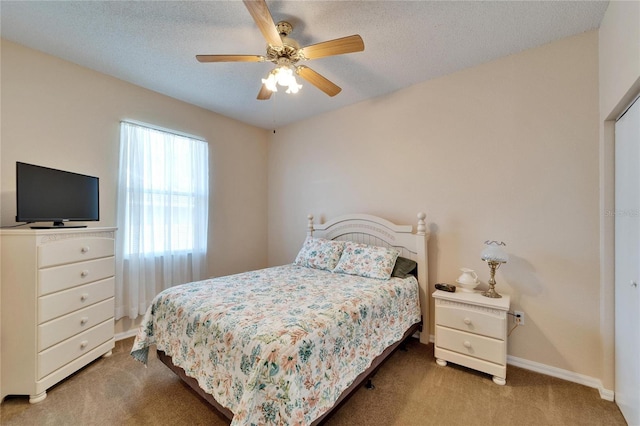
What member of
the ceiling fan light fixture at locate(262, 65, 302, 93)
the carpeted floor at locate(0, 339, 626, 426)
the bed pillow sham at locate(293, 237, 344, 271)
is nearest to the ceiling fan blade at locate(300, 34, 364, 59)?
the ceiling fan light fixture at locate(262, 65, 302, 93)

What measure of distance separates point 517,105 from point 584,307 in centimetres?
170

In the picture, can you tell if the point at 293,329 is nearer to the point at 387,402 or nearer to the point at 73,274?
the point at 387,402

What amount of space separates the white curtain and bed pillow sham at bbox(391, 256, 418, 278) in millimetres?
2387

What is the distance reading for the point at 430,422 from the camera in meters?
1.61

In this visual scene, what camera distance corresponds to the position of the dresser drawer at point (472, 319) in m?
2.01

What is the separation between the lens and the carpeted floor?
1629 millimetres

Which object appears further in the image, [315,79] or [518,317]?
[518,317]

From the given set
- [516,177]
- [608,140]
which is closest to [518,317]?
[516,177]

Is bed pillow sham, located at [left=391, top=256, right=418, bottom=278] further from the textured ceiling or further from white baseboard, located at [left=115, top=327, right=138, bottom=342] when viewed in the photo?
white baseboard, located at [left=115, top=327, right=138, bottom=342]

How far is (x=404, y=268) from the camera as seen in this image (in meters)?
2.56

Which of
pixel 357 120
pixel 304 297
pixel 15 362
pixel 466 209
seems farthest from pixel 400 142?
pixel 15 362

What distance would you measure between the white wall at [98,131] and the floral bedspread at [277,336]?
1.47 metres

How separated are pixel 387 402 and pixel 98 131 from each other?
3.45 m

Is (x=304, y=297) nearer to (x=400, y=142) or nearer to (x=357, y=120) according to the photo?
(x=400, y=142)
